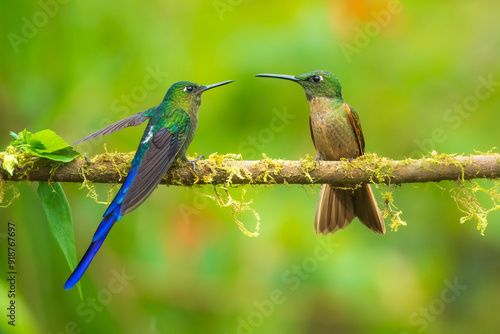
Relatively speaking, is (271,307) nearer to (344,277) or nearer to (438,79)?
(344,277)

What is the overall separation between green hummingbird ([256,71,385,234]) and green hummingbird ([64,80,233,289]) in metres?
0.90

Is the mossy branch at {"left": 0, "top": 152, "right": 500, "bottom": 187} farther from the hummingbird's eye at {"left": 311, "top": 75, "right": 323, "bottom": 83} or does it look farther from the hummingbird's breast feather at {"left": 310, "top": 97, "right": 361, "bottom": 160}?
the hummingbird's eye at {"left": 311, "top": 75, "right": 323, "bottom": 83}

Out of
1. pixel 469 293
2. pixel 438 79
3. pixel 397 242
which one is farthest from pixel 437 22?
pixel 469 293

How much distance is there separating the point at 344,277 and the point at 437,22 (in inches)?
122

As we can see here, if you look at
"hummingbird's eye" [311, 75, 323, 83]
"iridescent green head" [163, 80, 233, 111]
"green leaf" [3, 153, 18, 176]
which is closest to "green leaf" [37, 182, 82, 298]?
"green leaf" [3, 153, 18, 176]

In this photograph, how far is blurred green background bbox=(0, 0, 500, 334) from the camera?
5.15 meters

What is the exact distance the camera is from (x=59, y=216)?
11.4ft
